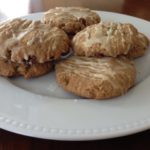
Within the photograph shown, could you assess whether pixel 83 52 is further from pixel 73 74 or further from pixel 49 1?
pixel 49 1

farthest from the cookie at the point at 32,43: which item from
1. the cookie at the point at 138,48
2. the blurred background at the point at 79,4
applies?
the blurred background at the point at 79,4

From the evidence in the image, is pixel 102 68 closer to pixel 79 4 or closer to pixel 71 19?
pixel 71 19

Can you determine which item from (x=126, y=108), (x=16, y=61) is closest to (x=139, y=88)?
(x=126, y=108)

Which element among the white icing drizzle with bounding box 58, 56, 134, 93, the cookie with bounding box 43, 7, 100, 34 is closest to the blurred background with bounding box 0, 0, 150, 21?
the cookie with bounding box 43, 7, 100, 34

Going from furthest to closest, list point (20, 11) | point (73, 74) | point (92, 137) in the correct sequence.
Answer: point (20, 11), point (73, 74), point (92, 137)

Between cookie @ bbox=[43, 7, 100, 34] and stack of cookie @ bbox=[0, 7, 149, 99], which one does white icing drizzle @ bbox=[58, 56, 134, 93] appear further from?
cookie @ bbox=[43, 7, 100, 34]
